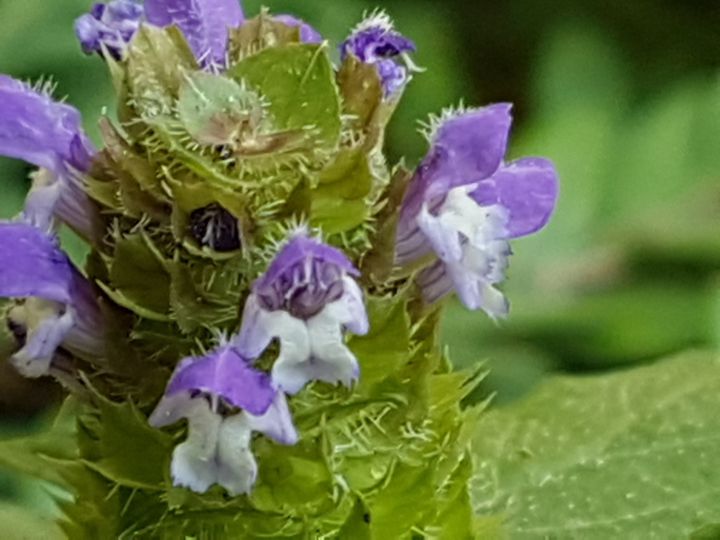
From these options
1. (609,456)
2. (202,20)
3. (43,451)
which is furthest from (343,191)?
(609,456)

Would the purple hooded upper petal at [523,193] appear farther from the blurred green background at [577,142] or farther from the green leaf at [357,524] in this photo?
the blurred green background at [577,142]

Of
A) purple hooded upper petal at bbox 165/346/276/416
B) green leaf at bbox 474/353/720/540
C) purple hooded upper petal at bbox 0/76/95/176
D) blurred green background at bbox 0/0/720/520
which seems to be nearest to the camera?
purple hooded upper petal at bbox 165/346/276/416

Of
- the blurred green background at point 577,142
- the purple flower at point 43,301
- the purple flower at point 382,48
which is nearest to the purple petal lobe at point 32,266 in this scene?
the purple flower at point 43,301

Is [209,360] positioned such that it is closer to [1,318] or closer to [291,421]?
[291,421]

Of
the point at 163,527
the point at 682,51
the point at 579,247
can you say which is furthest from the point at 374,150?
the point at 682,51

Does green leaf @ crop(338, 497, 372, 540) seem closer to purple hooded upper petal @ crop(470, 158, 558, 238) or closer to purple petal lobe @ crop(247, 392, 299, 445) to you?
purple petal lobe @ crop(247, 392, 299, 445)

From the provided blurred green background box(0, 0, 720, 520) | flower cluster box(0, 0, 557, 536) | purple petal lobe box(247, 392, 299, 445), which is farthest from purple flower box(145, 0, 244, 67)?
blurred green background box(0, 0, 720, 520)
